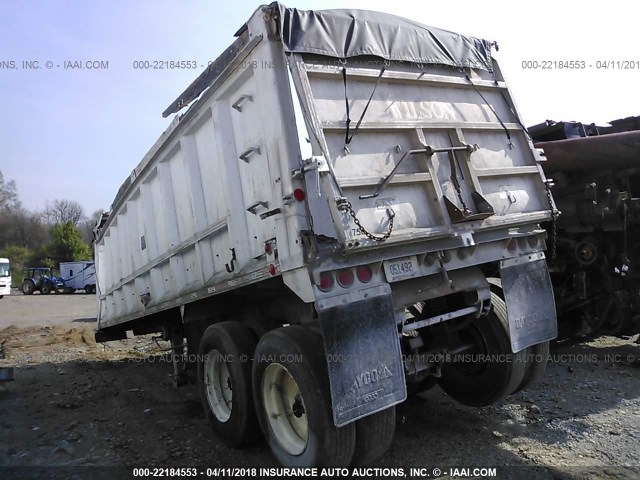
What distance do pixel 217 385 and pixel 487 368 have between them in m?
2.42

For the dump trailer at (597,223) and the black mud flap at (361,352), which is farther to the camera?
the dump trailer at (597,223)

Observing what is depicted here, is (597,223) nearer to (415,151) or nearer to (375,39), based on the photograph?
(415,151)

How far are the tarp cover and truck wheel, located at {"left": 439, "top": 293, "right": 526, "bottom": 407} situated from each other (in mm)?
2130

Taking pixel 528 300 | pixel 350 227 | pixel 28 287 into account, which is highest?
pixel 28 287

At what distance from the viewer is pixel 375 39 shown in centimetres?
374

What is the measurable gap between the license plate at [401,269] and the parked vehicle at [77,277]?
111 ft

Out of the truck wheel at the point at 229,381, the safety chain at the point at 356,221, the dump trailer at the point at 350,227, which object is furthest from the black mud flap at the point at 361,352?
the truck wheel at the point at 229,381

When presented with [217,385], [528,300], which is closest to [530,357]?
[528,300]

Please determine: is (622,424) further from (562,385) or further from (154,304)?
(154,304)

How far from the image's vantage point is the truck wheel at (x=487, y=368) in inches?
165

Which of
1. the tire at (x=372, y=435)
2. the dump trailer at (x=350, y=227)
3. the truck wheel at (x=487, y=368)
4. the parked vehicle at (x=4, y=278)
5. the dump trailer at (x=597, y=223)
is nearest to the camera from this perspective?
the dump trailer at (x=350, y=227)

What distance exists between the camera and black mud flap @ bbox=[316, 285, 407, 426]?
3041 mm

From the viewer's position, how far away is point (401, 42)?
12.8 feet

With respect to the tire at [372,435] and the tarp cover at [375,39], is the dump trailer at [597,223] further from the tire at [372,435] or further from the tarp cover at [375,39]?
the tire at [372,435]
